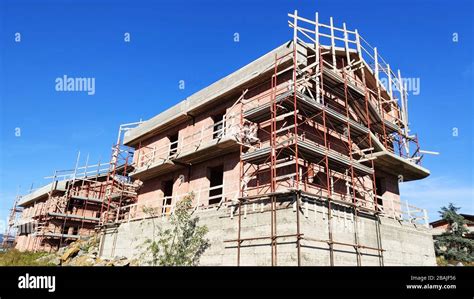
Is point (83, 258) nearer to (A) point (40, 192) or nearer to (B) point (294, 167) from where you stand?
(B) point (294, 167)

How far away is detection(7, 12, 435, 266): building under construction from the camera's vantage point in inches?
487

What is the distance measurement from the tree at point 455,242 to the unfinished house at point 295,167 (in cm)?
854

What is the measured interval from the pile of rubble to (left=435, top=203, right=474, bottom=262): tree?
876 inches

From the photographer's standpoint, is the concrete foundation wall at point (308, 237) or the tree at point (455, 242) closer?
the concrete foundation wall at point (308, 237)

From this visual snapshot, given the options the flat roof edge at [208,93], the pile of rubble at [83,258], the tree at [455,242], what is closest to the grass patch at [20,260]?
the pile of rubble at [83,258]

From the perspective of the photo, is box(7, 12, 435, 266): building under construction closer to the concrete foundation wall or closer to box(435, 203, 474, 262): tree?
the concrete foundation wall

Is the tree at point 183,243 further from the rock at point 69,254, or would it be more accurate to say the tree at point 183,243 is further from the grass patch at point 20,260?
the grass patch at point 20,260

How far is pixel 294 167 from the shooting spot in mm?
14281

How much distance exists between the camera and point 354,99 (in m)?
18.3

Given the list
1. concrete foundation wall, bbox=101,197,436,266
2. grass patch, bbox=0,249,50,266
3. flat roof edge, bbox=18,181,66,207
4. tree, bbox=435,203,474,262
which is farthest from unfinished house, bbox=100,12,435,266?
flat roof edge, bbox=18,181,66,207

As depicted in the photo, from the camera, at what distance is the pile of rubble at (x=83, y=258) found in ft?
57.7
